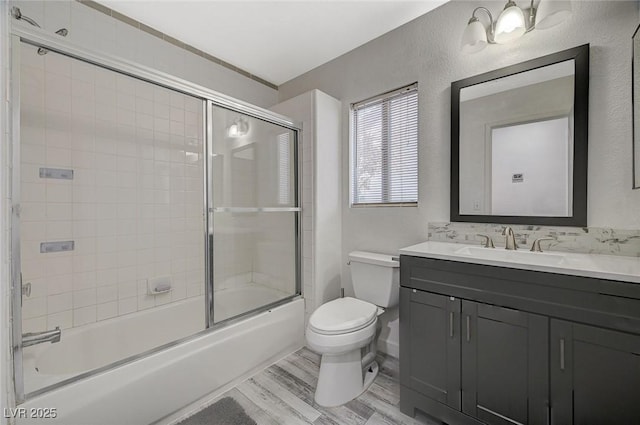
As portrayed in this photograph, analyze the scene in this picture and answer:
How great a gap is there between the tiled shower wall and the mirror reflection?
1.88 meters

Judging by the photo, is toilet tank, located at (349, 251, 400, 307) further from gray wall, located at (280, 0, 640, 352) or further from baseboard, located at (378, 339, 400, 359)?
baseboard, located at (378, 339, 400, 359)

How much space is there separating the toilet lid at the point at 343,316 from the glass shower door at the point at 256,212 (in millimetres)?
613

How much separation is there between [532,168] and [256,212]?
1.99 m

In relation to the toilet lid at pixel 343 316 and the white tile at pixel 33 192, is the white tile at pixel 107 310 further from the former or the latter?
the toilet lid at pixel 343 316

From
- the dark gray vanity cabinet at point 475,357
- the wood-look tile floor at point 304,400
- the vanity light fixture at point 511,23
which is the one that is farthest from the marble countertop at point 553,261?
the vanity light fixture at point 511,23

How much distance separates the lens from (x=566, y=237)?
1.45 meters

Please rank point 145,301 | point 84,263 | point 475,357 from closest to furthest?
point 475,357, point 84,263, point 145,301

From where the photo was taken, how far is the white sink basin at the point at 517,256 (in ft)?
3.99

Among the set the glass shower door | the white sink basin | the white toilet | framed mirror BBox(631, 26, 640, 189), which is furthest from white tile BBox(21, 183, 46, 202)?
framed mirror BBox(631, 26, 640, 189)

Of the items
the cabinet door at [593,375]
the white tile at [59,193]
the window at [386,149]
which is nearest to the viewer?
the cabinet door at [593,375]

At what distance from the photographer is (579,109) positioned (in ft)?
4.60

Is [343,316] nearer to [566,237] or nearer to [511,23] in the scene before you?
[566,237]

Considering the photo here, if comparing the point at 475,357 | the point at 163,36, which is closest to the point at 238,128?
the point at 163,36

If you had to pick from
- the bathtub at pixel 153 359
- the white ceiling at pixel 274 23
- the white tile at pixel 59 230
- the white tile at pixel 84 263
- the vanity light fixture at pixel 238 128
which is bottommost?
the bathtub at pixel 153 359
